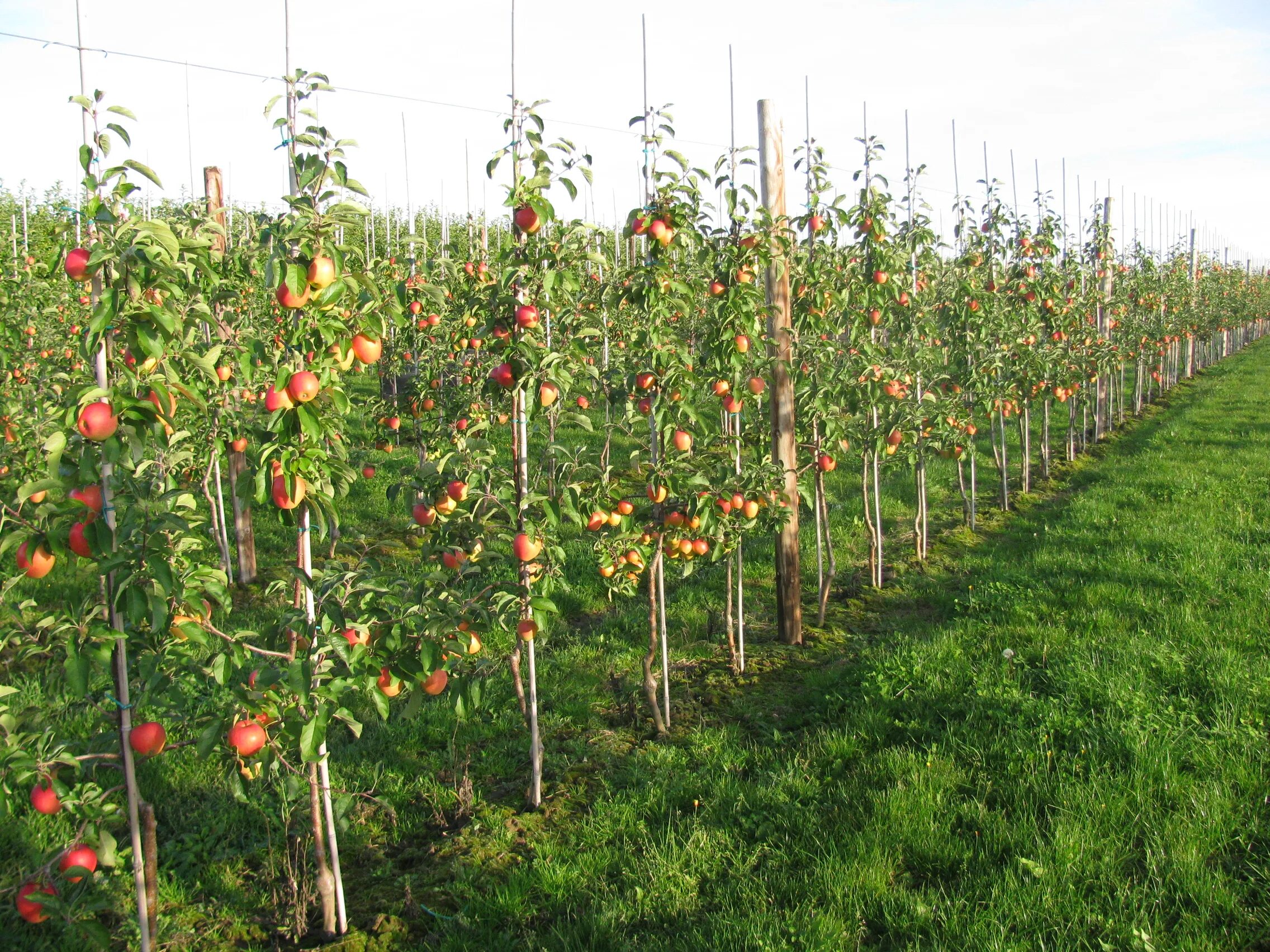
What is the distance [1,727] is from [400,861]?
157 centimetres

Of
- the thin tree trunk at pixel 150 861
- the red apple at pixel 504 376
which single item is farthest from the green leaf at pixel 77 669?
the red apple at pixel 504 376

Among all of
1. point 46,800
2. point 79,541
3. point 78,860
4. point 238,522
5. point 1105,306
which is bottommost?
point 78,860

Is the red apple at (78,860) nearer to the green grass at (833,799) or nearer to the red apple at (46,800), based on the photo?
the red apple at (46,800)

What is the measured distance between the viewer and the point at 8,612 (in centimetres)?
255

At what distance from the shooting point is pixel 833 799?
11.0 ft

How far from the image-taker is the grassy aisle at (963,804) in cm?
261

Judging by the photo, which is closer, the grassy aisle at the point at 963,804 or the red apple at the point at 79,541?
the red apple at the point at 79,541

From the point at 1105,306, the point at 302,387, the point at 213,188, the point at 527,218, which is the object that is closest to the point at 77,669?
the point at 302,387

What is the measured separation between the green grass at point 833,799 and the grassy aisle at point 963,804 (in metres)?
0.01

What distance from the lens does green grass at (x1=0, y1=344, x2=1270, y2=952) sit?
8.77ft

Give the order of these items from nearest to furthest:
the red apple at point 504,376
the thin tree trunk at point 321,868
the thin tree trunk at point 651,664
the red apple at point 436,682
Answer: the thin tree trunk at point 321,868 < the red apple at point 436,682 < the red apple at point 504,376 < the thin tree trunk at point 651,664

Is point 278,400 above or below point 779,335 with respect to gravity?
below

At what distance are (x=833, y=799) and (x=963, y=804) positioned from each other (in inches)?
19.5

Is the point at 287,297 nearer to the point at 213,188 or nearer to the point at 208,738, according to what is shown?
the point at 208,738
